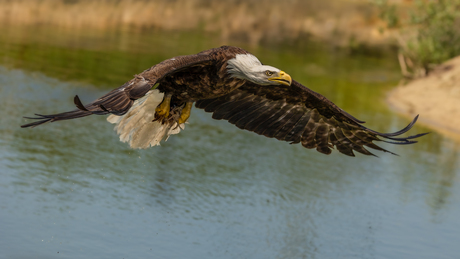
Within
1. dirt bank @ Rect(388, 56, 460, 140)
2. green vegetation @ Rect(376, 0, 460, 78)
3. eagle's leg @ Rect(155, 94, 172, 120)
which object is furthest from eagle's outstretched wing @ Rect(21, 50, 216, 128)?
green vegetation @ Rect(376, 0, 460, 78)

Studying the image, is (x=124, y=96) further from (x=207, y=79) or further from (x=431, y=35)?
(x=431, y=35)

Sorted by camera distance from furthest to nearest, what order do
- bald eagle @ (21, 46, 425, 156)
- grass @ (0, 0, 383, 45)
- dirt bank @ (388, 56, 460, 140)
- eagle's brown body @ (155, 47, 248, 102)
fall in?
1. grass @ (0, 0, 383, 45)
2. dirt bank @ (388, 56, 460, 140)
3. eagle's brown body @ (155, 47, 248, 102)
4. bald eagle @ (21, 46, 425, 156)

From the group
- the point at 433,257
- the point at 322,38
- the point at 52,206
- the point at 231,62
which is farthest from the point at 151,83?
the point at 322,38

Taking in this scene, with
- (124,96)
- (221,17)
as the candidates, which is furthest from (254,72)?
(221,17)

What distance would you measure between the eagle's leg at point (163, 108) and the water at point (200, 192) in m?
1.64

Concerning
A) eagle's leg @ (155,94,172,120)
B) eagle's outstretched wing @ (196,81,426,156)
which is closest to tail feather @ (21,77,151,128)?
eagle's leg @ (155,94,172,120)

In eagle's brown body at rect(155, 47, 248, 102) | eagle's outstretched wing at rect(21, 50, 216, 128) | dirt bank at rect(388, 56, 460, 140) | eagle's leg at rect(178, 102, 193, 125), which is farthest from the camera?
dirt bank at rect(388, 56, 460, 140)

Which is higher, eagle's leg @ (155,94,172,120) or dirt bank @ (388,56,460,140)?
dirt bank @ (388,56,460,140)

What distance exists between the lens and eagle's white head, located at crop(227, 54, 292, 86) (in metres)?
6.12

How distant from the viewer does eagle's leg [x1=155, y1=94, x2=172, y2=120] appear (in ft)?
23.3

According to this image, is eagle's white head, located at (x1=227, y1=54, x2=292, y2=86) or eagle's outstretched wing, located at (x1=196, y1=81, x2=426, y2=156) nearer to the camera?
eagle's white head, located at (x1=227, y1=54, x2=292, y2=86)

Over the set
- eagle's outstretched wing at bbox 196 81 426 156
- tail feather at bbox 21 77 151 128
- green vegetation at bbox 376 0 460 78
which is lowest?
tail feather at bbox 21 77 151 128

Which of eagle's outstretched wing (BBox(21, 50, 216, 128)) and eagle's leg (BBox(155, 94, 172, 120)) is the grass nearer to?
eagle's leg (BBox(155, 94, 172, 120))

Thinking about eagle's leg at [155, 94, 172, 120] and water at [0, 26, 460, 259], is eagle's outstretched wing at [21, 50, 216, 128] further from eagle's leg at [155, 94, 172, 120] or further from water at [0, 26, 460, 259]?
water at [0, 26, 460, 259]
